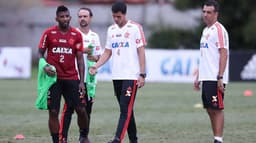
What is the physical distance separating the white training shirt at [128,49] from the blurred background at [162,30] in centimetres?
2181

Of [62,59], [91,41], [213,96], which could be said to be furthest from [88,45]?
[213,96]

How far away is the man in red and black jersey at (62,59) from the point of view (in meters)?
11.6

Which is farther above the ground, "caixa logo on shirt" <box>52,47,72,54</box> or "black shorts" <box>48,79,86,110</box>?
"caixa logo on shirt" <box>52,47,72,54</box>

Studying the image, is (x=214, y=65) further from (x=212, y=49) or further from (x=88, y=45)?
(x=88, y=45)

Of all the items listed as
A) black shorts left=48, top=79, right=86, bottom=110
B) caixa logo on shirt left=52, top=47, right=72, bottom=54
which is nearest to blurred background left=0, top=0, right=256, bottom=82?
black shorts left=48, top=79, right=86, bottom=110

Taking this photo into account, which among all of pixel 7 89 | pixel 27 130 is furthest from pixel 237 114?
pixel 7 89

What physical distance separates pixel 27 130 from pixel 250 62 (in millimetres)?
20536

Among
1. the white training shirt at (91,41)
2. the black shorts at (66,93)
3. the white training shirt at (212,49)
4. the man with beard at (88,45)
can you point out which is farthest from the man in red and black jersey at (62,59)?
the white training shirt at (212,49)

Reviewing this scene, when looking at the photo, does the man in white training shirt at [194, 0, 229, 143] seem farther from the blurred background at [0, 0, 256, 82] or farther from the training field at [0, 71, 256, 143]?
the blurred background at [0, 0, 256, 82]

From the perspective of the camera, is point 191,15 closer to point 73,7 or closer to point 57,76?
point 73,7

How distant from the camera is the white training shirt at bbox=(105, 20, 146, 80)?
1173 cm

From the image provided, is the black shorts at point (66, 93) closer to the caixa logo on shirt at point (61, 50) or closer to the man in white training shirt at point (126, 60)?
the caixa logo on shirt at point (61, 50)

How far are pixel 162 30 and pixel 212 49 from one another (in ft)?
137

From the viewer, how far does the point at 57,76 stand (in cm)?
1164
